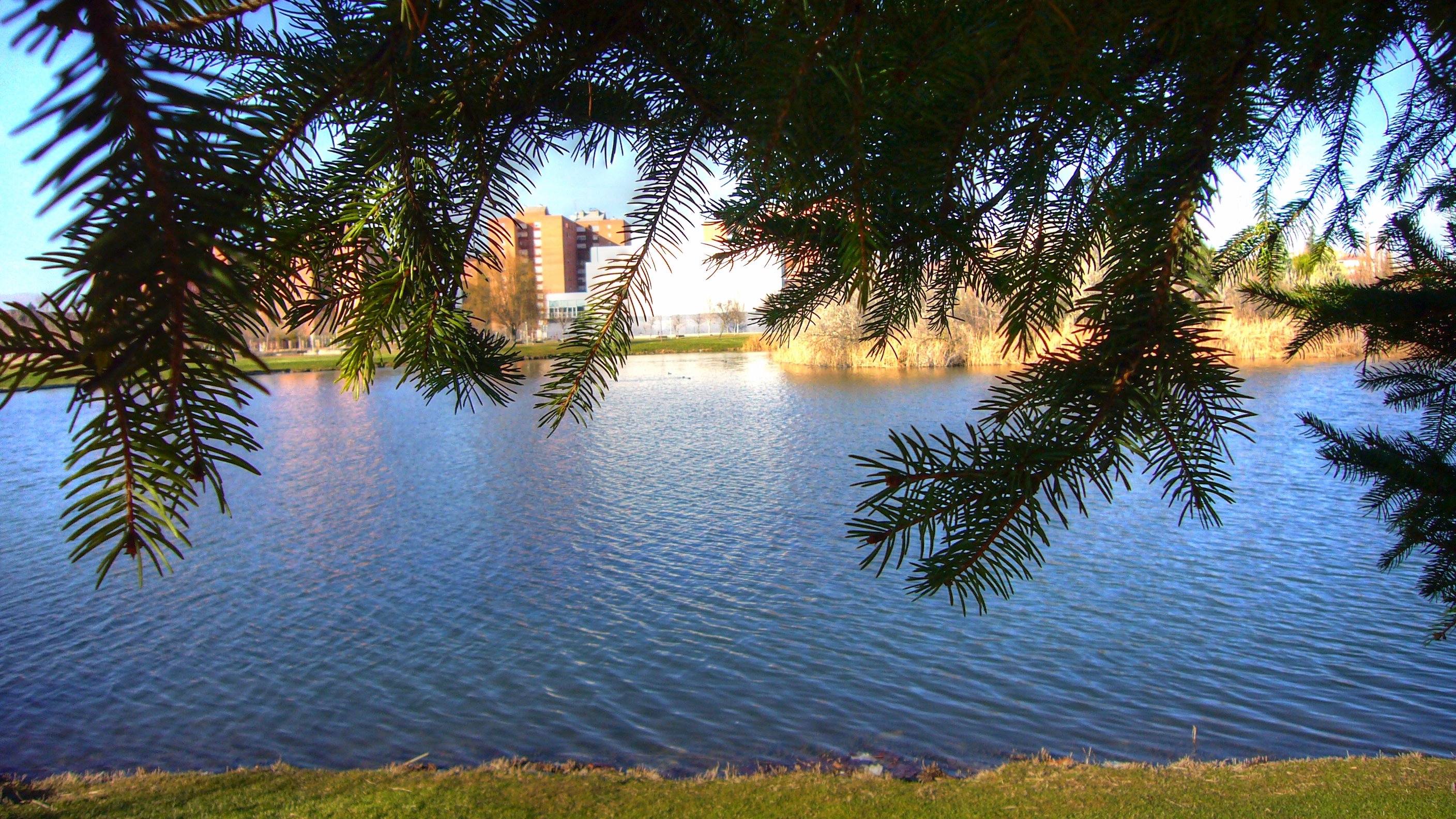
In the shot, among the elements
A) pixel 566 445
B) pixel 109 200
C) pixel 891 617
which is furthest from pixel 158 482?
pixel 566 445

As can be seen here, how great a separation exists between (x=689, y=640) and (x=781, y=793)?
95.9 inches

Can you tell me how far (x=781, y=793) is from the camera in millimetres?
4266

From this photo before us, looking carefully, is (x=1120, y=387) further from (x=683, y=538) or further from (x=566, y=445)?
(x=566, y=445)

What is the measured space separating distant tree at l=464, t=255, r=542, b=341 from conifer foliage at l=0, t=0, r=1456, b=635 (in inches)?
2.3

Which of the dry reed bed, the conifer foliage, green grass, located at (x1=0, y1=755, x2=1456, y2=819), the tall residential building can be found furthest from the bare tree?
the dry reed bed

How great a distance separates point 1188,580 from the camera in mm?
7398

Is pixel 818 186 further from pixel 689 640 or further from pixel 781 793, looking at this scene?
pixel 689 640

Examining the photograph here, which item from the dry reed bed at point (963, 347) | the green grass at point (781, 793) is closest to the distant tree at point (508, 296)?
the green grass at point (781, 793)

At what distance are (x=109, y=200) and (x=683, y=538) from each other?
9032mm

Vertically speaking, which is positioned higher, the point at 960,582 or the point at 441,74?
the point at 441,74

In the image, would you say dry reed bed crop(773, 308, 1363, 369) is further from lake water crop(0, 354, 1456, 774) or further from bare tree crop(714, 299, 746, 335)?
bare tree crop(714, 299, 746, 335)

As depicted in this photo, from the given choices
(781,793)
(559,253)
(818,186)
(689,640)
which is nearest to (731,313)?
(559,253)

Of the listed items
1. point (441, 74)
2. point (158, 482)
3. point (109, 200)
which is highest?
point (441, 74)

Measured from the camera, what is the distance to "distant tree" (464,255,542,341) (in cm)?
84
